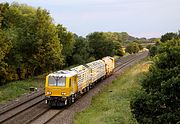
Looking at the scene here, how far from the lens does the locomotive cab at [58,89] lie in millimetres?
32375

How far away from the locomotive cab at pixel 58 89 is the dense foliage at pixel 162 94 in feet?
45.3

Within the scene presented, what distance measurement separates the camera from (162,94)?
1827cm

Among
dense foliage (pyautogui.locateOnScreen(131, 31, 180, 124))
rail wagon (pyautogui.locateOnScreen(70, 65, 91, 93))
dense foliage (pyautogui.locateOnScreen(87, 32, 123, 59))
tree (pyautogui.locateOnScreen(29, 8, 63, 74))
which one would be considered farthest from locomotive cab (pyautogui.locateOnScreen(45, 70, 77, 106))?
dense foliage (pyautogui.locateOnScreen(87, 32, 123, 59))

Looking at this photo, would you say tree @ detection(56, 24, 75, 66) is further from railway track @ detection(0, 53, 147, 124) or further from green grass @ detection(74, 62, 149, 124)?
railway track @ detection(0, 53, 147, 124)

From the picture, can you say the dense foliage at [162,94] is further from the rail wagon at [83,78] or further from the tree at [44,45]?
the tree at [44,45]

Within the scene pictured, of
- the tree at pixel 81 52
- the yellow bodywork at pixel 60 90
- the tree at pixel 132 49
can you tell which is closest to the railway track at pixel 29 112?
the yellow bodywork at pixel 60 90

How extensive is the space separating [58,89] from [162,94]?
15322mm

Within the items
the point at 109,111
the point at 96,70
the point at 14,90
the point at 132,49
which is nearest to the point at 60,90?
the point at 109,111

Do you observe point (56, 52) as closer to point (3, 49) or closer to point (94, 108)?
point (3, 49)

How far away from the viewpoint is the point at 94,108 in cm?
3120

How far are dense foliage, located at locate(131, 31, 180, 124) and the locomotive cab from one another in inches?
544

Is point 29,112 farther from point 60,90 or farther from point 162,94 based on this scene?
point 162,94

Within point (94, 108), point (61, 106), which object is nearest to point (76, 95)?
point (61, 106)

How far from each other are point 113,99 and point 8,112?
28.9ft
